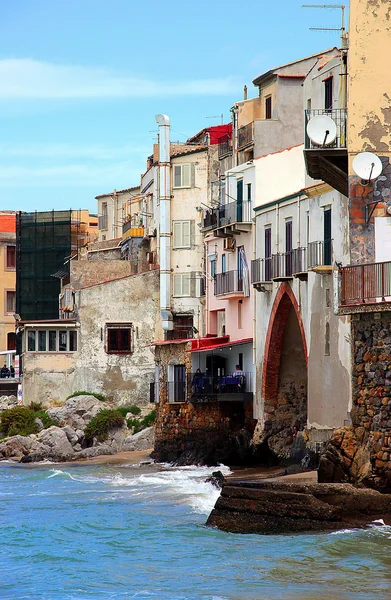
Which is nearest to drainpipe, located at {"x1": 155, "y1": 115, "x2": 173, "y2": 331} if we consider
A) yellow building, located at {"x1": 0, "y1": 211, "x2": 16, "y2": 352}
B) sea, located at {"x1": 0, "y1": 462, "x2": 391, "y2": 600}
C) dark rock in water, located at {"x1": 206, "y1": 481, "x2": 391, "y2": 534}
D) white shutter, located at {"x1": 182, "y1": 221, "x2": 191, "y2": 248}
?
white shutter, located at {"x1": 182, "y1": 221, "x2": 191, "y2": 248}

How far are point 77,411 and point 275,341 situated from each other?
19442 mm

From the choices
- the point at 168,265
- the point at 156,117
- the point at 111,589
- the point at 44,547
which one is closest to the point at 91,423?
the point at 168,265

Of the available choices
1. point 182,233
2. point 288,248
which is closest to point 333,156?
point 288,248

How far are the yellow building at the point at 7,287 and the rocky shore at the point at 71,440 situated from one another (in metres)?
32.9

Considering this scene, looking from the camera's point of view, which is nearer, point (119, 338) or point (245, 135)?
point (245, 135)

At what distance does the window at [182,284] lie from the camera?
63.2 meters

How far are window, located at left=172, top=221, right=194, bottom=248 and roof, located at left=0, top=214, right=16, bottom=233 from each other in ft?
107

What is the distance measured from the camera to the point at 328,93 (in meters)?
40.0

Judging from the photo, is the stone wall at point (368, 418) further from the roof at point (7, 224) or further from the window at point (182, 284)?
the roof at point (7, 224)

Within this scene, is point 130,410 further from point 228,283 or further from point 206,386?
point 206,386

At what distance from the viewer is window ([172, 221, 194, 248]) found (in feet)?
207

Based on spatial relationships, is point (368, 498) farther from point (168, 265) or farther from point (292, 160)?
point (168, 265)

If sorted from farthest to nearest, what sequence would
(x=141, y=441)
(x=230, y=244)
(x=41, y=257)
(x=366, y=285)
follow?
1. (x=41, y=257)
2. (x=141, y=441)
3. (x=230, y=244)
4. (x=366, y=285)

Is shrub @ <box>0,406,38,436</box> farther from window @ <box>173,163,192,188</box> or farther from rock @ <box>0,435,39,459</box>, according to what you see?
window @ <box>173,163,192,188</box>
